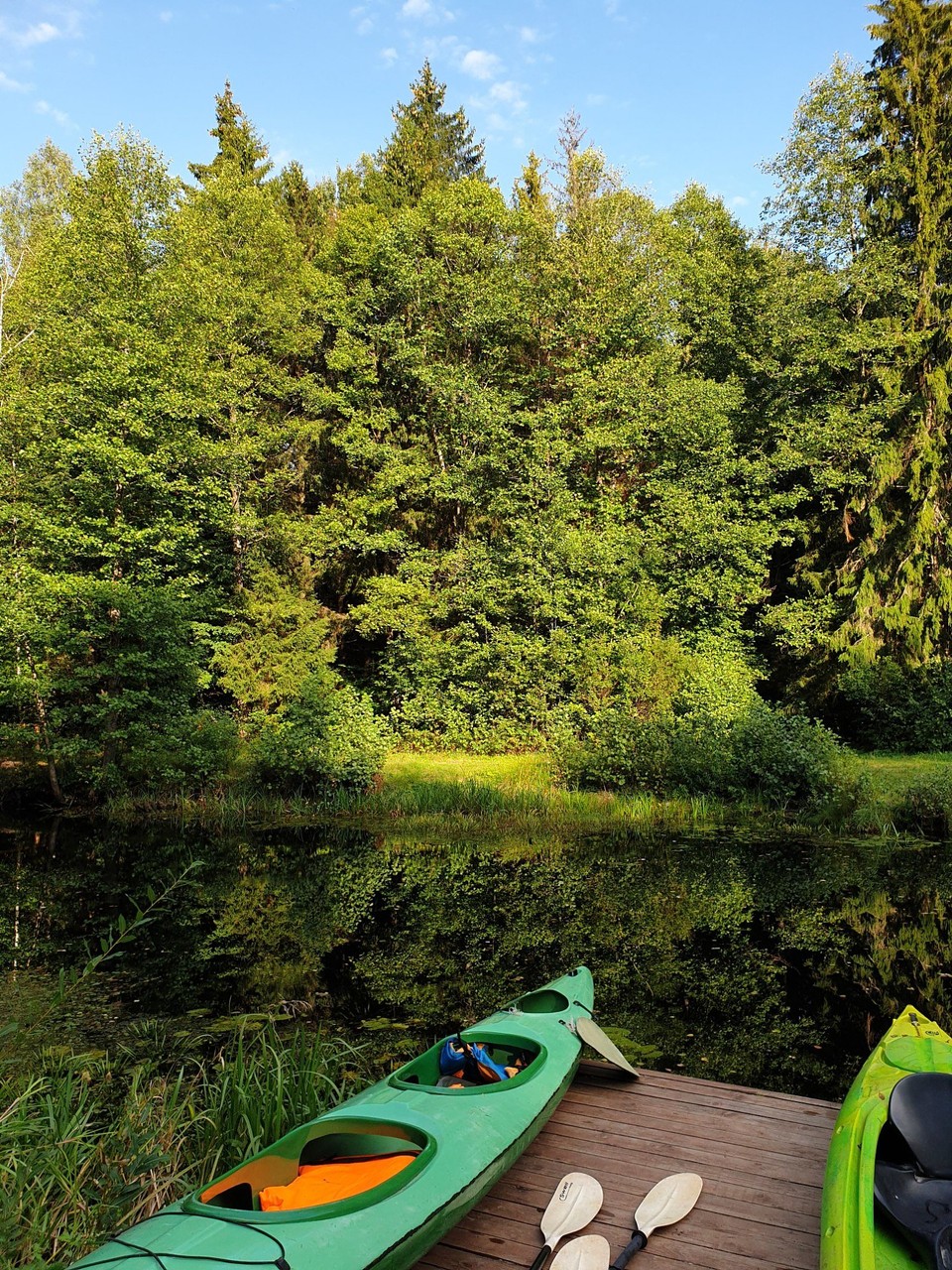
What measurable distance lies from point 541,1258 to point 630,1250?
0.87 ft

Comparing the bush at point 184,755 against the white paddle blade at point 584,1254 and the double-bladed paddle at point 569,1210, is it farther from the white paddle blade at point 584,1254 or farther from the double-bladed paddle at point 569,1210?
the white paddle blade at point 584,1254

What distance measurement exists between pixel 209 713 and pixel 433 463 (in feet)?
24.8

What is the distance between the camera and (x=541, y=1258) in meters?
2.55

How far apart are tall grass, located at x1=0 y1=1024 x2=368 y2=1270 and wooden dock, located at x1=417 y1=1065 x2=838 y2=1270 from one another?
990mm

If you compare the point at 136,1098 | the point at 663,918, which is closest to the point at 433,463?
the point at 663,918

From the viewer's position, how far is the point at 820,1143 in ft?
10.9

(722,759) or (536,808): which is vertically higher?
(722,759)

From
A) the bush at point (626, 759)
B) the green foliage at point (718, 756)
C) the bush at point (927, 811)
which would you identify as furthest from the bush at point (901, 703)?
the bush at point (626, 759)

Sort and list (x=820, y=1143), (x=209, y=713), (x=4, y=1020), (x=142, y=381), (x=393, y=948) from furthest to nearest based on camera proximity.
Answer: (x=209, y=713), (x=142, y=381), (x=393, y=948), (x=4, y=1020), (x=820, y=1143)

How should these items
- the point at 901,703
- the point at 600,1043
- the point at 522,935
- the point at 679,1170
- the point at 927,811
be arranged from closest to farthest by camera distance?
the point at 679,1170 → the point at 600,1043 → the point at 522,935 → the point at 927,811 → the point at 901,703

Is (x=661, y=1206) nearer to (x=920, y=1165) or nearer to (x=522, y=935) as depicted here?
(x=920, y=1165)

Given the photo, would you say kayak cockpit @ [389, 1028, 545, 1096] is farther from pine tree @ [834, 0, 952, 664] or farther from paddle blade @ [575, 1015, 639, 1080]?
pine tree @ [834, 0, 952, 664]

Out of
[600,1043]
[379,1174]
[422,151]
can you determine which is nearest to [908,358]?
[422,151]

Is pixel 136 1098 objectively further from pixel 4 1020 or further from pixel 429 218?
pixel 429 218
